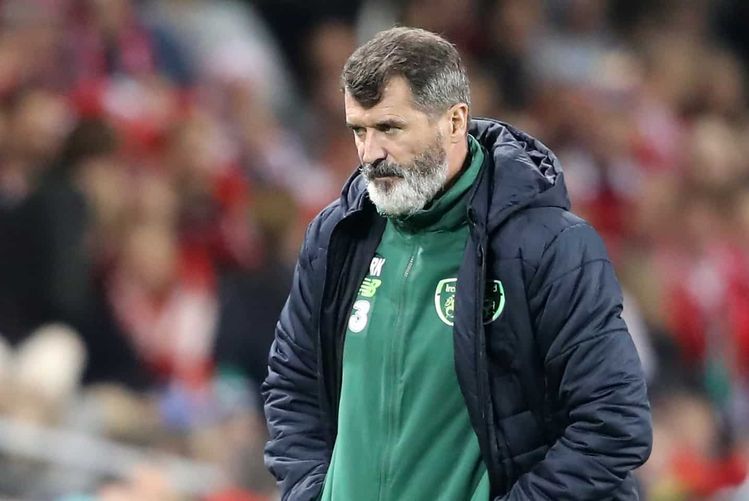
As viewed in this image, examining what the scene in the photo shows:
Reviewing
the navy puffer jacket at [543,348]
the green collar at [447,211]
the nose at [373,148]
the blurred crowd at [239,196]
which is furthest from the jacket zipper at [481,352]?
the blurred crowd at [239,196]

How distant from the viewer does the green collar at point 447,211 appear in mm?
2152

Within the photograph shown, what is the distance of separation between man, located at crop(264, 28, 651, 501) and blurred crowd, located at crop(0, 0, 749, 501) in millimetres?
2222

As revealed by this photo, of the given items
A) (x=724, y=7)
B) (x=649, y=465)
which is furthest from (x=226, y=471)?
(x=724, y=7)

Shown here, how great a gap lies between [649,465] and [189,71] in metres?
2.53

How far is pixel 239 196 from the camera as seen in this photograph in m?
5.55

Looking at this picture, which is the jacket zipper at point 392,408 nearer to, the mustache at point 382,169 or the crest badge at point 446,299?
the crest badge at point 446,299

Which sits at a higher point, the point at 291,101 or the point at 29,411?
the point at 291,101

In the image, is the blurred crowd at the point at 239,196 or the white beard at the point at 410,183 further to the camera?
the blurred crowd at the point at 239,196

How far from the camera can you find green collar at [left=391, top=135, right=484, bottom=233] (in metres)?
2.15

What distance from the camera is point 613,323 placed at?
80.8 inches

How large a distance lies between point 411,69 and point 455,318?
1.27 ft

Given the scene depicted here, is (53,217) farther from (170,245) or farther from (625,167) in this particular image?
(625,167)

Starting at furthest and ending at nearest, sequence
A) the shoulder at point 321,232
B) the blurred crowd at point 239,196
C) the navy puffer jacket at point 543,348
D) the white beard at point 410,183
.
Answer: the blurred crowd at point 239,196 < the shoulder at point 321,232 < the white beard at point 410,183 < the navy puffer jacket at point 543,348

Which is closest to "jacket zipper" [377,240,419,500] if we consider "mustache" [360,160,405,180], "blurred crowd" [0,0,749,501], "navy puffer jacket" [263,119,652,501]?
"navy puffer jacket" [263,119,652,501]
